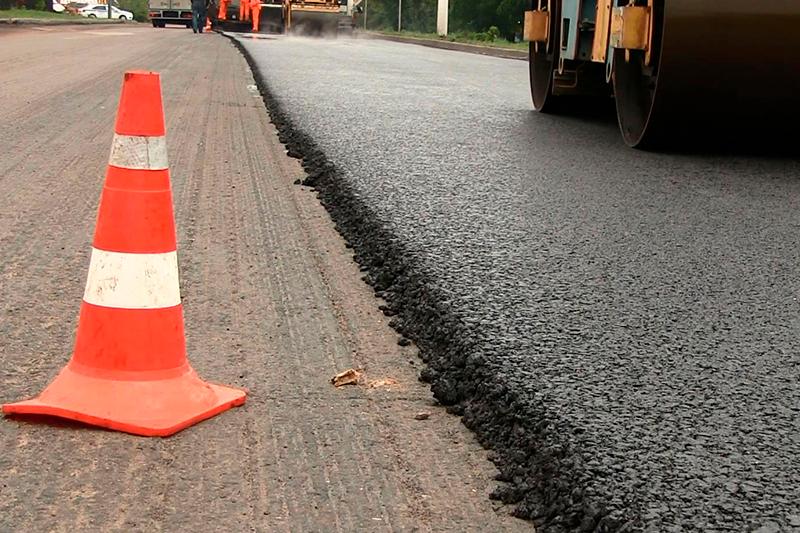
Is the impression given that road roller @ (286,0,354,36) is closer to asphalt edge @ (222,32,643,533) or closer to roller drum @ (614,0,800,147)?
roller drum @ (614,0,800,147)

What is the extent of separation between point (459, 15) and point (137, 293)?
6386 centimetres

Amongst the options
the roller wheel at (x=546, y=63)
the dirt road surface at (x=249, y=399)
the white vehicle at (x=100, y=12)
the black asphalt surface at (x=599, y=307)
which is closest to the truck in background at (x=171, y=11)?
the white vehicle at (x=100, y=12)

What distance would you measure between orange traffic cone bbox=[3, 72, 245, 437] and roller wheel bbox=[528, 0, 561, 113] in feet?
23.4

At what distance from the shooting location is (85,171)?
6.66 metres

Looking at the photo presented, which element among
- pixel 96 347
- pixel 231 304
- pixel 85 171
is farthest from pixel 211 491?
pixel 85 171

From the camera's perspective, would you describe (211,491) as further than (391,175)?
No

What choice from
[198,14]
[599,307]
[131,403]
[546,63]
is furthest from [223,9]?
[131,403]

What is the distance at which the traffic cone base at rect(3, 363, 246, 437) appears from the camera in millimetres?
2781

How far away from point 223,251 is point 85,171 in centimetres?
226

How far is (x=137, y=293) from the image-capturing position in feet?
9.74

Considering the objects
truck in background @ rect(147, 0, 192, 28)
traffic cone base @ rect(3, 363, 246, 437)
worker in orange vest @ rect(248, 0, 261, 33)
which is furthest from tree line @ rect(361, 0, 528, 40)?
traffic cone base @ rect(3, 363, 246, 437)

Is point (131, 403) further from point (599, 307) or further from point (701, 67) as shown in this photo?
point (701, 67)

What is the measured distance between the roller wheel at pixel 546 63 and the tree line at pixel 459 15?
3752cm

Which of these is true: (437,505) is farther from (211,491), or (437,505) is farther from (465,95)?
(465,95)
